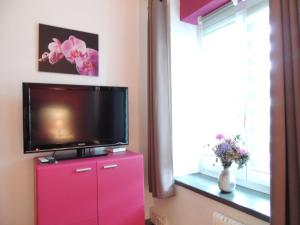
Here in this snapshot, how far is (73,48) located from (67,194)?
1266 mm

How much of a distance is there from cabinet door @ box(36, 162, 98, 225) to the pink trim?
1.60 metres

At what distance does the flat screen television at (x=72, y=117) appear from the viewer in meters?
1.72

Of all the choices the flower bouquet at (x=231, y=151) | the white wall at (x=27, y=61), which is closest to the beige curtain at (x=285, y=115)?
the flower bouquet at (x=231, y=151)

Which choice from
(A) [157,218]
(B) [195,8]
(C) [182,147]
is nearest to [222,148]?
(C) [182,147]

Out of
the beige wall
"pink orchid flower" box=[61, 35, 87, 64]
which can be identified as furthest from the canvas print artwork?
the beige wall

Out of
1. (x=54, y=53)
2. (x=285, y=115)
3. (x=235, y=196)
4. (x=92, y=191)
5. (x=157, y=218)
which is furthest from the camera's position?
(x=157, y=218)

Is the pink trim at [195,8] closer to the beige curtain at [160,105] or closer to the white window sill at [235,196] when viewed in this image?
the beige curtain at [160,105]

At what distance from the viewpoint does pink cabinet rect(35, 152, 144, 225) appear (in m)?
1.59

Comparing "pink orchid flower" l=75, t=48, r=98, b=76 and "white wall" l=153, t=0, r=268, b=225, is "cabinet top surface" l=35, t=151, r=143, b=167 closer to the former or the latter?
"white wall" l=153, t=0, r=268, b=225

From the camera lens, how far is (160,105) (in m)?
2.06

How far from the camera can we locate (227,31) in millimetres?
2008

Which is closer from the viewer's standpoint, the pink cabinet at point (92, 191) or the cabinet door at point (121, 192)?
the pink cabinet at point (92, 191)

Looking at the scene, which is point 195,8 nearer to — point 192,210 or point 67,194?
point 192,210

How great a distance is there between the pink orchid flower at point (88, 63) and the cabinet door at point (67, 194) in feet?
2.90
